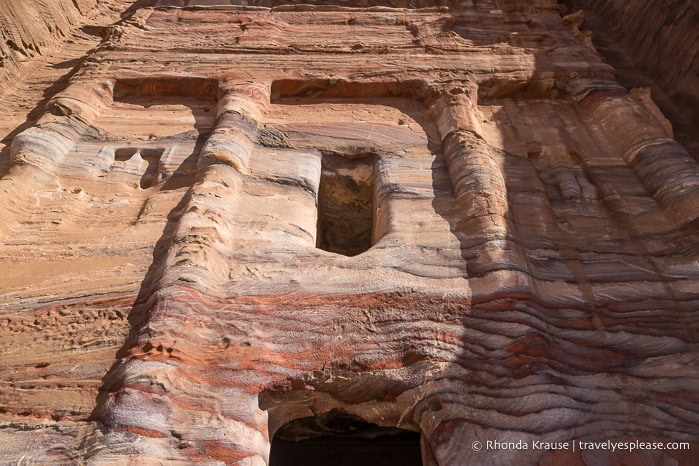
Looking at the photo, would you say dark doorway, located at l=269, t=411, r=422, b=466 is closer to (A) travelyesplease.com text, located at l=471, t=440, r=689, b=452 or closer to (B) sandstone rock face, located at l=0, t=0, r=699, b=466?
(B) sandstone rock face, located at l=0, t=0, r=699, b=466

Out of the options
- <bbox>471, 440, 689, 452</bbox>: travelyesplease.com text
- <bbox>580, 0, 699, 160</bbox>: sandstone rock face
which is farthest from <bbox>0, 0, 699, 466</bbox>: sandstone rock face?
<bbox>580, 0, 699, 160</bbox>: sandstone rock face

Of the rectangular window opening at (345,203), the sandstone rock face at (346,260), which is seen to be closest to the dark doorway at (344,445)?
the sandstone rock face at (346,260)

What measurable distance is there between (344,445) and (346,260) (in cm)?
335

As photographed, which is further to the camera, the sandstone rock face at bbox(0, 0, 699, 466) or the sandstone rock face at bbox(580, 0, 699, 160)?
the sandstone rock face at bbox(580, 0, 699, 160)

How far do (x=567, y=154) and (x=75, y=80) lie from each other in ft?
→ 20.3

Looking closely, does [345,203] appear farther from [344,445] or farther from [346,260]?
[344,445]

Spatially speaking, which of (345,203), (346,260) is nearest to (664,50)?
(345,203)

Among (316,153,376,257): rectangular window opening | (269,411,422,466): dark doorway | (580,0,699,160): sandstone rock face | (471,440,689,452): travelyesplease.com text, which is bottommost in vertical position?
(471,440,689,452): travelyesplease.com text

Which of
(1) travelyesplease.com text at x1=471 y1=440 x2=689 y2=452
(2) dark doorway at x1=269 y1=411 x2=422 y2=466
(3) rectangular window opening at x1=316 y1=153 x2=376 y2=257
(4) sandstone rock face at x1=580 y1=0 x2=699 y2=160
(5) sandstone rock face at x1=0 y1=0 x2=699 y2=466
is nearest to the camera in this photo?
(1) travelyesplease.com text at x1=471 y1=440 x2=689 y2=452

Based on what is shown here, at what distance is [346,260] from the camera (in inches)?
165

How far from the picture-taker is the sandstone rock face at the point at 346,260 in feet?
10.1

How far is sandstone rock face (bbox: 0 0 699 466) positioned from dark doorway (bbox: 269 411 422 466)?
1.9 inches

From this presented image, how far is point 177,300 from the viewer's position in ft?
11.4

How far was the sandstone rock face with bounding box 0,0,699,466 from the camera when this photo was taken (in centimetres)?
308
